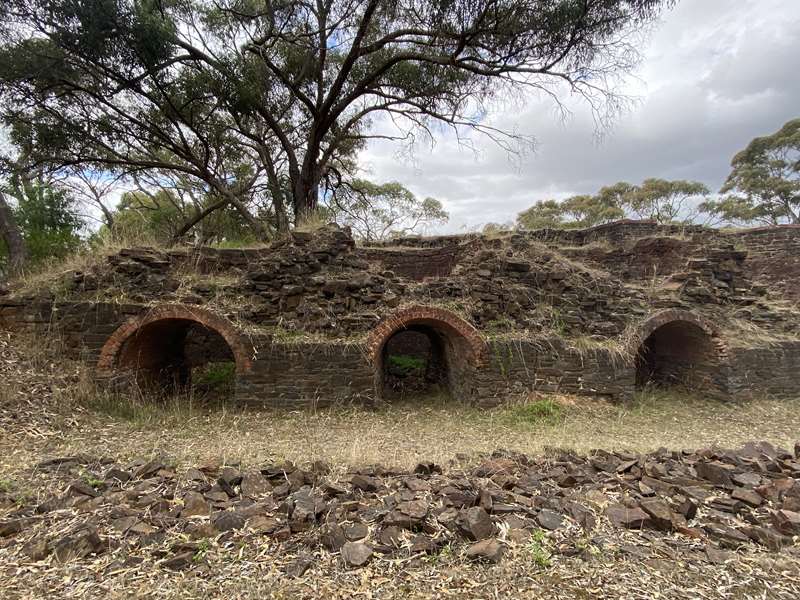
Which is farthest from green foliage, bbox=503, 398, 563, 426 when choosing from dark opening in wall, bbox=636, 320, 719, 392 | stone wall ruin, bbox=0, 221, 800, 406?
dark opening in wall, bbox=636, 320, 719, 392

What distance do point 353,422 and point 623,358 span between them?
4.96 m

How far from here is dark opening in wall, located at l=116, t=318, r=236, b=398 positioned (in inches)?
269

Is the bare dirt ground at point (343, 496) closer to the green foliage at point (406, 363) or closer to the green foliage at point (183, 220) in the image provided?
the green foliage at point (406, 363)

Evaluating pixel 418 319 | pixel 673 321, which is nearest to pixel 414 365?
pixel 418 319

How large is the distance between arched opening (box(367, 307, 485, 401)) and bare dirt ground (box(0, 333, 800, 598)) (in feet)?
3.83

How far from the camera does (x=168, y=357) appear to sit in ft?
26.8

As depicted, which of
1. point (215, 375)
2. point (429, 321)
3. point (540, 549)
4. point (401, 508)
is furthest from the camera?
point (215, 375)

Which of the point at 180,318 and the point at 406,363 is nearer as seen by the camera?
the point at 180,318

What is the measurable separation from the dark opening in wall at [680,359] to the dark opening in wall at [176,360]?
8919 mm

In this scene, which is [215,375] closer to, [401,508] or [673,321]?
[401,508]

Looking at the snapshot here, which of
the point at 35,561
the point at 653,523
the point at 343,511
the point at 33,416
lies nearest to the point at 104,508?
the point at 35,561

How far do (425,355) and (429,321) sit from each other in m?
4.51

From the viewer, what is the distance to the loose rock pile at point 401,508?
2650 millimetres

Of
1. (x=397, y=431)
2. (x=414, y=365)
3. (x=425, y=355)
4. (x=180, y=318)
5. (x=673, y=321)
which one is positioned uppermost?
(x=180, y=318)
